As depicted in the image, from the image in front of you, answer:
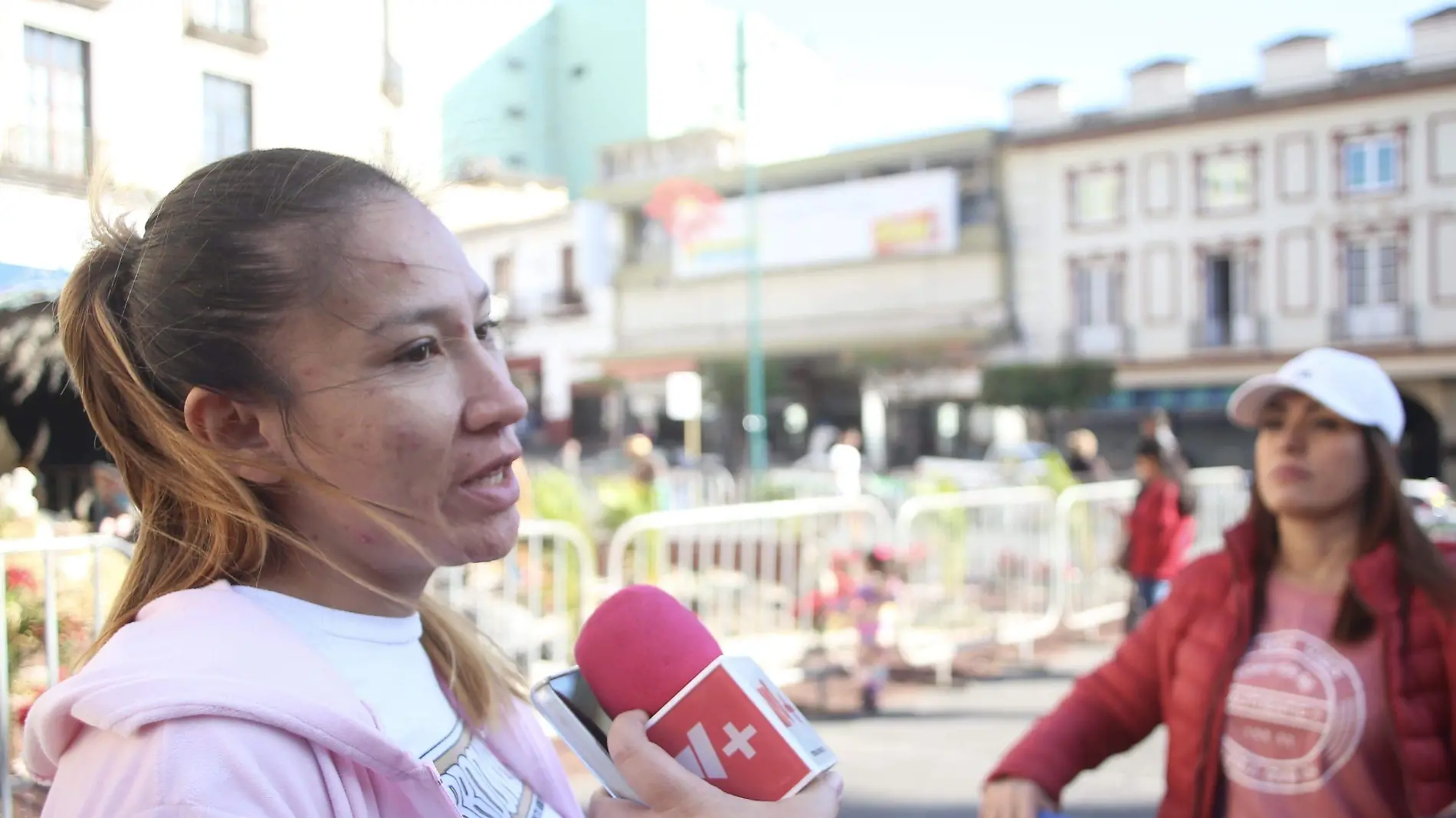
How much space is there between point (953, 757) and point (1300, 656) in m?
2.86

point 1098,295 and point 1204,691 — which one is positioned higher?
point 1098,295

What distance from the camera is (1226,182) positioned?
1816 centimetres

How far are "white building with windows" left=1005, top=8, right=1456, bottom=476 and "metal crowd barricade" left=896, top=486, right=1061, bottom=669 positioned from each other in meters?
3.16

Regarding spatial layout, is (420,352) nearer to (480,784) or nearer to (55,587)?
(480,784)

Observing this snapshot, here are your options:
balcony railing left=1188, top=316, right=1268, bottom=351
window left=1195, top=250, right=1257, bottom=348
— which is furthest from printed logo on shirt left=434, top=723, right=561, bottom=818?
window left=1195, top=250, right=1257, bottom=348

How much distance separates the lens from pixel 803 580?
18.6 ft

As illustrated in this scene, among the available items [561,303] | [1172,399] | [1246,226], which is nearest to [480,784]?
[561,303]

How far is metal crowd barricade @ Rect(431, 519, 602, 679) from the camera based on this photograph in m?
4.52

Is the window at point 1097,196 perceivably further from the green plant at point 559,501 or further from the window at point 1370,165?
the green plant at point 559,501

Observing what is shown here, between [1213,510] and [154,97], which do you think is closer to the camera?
[154,97]

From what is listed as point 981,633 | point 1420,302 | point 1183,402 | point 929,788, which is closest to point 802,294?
point 1183,402

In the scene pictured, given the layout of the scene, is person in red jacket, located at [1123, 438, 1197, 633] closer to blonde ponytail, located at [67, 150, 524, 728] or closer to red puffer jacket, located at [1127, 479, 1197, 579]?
red puffer jacket, located at [1127, 479, 1197, 579]

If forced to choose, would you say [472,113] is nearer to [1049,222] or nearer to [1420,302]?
[1420,302]

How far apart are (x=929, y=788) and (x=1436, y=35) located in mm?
8465
